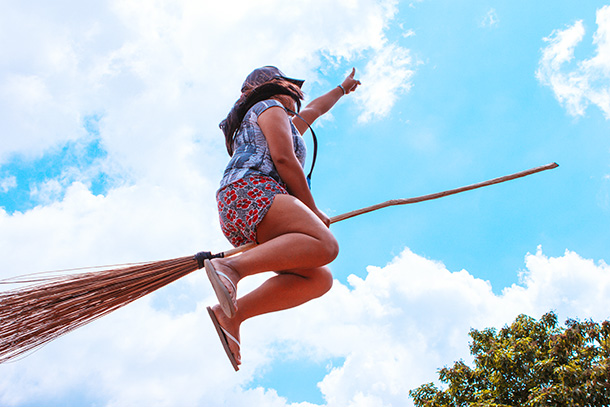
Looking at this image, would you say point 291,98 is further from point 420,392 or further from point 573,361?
point 420,392

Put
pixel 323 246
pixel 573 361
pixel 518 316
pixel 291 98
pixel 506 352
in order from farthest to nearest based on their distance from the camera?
pixel 518 316
pixel 506 352
pixel 573 361
pixel 291 98
pixel 323 246

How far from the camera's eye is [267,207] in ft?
6.97

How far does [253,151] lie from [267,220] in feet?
1.23

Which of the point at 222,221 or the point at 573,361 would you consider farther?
the point at 573,361

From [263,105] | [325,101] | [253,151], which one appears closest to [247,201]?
[253,151]

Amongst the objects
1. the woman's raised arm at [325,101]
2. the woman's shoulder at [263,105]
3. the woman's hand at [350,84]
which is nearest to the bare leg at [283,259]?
the woman's shoulder at [263,105]

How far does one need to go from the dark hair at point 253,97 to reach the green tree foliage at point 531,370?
33.9 feet

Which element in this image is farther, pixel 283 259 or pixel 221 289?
pixel 283 259

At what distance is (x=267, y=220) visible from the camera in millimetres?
2135

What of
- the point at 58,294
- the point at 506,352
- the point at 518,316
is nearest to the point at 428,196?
the point at 58,294

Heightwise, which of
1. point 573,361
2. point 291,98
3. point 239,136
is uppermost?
point 291,98

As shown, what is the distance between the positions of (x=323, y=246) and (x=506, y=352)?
12.5 meters

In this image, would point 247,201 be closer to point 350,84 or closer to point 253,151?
point 253,151

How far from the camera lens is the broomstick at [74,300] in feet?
7.88
